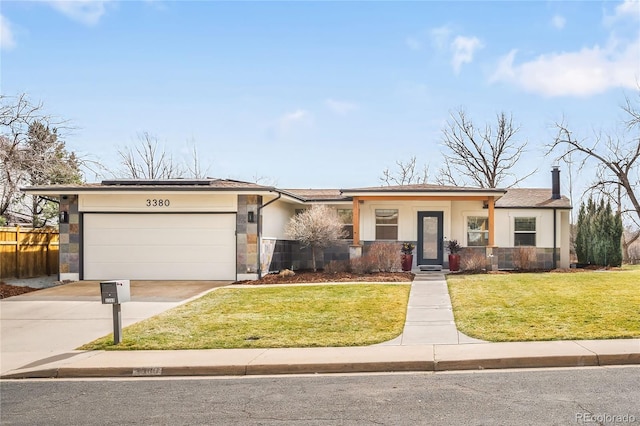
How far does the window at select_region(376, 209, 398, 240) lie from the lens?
2470 cm

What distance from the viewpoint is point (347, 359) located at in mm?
9914

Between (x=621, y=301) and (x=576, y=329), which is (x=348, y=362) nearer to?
(x=576, y=329)

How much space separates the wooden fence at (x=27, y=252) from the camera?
21250 millimetres

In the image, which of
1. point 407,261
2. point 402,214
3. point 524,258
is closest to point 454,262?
point 407,261

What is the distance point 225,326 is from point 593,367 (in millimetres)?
7087

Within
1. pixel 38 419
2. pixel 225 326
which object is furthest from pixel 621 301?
pixel 38 419

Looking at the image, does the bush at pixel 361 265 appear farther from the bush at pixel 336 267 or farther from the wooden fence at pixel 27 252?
the wooden fence at pixel 27 252

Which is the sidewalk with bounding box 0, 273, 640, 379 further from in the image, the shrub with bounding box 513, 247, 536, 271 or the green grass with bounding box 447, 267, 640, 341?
the shrub with bounding box 513, 247, 536, 271

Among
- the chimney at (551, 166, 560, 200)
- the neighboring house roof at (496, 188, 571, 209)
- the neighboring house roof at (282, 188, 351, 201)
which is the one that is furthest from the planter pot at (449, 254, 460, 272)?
the chimney at (551, 166, 560, 200)

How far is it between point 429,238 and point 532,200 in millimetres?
4909

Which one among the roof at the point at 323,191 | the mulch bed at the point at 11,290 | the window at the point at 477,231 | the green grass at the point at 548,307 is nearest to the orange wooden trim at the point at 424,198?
the roof at the point at 323,191

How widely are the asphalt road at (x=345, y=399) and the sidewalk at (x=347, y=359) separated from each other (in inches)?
14.8

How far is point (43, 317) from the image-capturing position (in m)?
14.9

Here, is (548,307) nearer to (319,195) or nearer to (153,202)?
(153,202)
